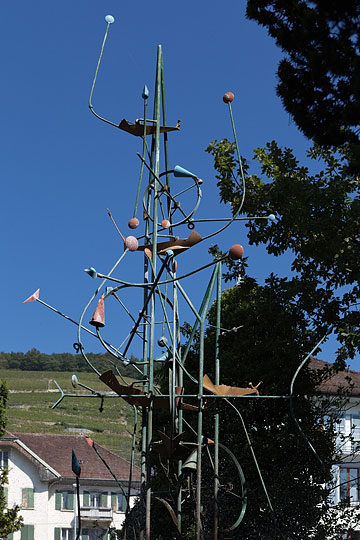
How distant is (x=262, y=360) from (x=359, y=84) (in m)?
7.87

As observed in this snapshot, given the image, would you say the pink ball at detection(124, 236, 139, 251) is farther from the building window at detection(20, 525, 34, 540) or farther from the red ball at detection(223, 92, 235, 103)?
the building window at detection(20, 525, 34, 540)

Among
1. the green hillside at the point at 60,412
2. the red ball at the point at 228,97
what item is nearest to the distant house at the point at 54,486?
the green hillside at the point at 60,412

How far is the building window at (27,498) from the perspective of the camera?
35.4 meters

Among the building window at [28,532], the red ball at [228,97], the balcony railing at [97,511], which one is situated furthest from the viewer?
the balcony railing at [97,511]

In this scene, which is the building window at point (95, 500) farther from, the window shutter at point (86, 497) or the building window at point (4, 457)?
the building window at point (4, 457)

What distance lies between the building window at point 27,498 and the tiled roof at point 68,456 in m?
1.46

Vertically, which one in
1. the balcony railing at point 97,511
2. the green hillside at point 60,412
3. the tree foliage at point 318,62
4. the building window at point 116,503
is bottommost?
the balcony railing at point 97,511

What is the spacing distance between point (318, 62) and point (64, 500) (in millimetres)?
32960

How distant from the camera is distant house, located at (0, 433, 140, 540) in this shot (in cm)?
3538

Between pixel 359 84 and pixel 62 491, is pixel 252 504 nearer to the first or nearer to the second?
pixel 359 84

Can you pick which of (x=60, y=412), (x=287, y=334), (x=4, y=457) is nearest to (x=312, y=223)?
(x=287, y=334)

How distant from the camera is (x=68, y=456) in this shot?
38.2m

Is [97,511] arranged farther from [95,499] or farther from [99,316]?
[99,316]

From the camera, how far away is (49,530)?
3616 cm
